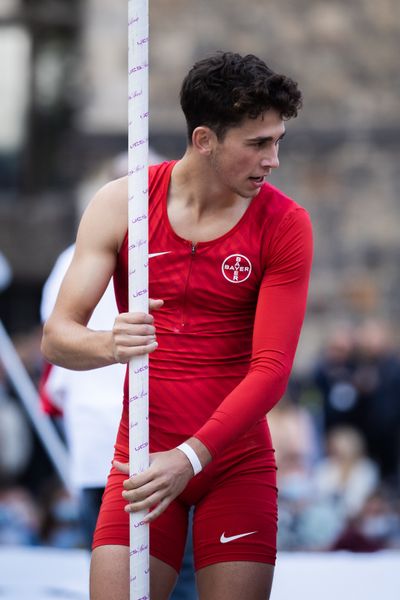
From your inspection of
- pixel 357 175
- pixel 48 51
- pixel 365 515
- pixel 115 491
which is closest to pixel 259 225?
pixel 115 491

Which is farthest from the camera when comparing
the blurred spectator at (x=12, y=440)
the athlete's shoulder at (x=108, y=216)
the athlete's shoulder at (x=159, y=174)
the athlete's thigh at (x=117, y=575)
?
the blurred spectator at (x=12, y=440)

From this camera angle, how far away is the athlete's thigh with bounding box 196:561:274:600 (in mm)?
3578

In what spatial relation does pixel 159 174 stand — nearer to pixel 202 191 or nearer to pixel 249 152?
pixel 202 191

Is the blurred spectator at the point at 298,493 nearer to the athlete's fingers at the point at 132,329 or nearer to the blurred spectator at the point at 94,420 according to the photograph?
the blurred spectator at the point at 94,420

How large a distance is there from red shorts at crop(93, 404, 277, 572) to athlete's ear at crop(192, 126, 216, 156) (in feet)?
2.42

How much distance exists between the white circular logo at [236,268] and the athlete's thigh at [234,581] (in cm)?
72

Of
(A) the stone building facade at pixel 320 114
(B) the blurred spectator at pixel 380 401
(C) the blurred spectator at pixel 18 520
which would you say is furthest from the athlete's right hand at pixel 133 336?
(A) the stone building facade at pixel 320 114

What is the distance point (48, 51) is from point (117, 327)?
1036 cm

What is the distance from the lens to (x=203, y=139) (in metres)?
3.66

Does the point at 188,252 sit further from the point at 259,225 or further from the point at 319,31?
the point at 319,31

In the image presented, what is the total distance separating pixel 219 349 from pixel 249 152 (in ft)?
1.69

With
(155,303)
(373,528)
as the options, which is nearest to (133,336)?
(155,303)

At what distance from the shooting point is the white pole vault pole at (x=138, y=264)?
11.5ft

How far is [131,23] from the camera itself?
3545 millimetres
